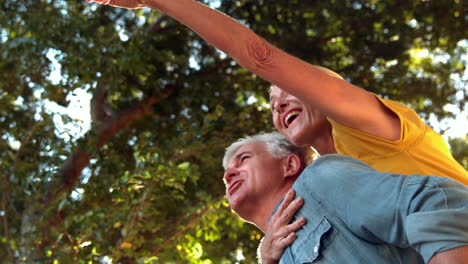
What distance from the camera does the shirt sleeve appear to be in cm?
143

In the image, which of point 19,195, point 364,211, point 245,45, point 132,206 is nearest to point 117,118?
point 19,195

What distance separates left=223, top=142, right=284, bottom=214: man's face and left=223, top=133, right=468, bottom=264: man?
0.45 metres

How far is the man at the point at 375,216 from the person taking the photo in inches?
56.2

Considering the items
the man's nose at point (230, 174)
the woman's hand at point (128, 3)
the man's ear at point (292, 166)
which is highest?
the woman's hand at point (128, 3)

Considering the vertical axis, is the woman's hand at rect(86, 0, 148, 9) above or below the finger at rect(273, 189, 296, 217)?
above

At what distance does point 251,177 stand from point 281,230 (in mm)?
570

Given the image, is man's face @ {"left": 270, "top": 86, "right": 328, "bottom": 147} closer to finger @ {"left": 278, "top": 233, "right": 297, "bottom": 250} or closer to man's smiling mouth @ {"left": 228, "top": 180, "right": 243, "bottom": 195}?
man's smiling mouth @ {"left": 228, "top": 180, "right": 243, "bottom": 195}

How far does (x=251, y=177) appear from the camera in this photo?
2434 mm

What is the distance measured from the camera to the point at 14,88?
18.9 ft

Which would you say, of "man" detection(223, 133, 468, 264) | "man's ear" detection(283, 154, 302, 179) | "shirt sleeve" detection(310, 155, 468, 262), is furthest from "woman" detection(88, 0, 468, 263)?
"man's ear" detection(283, 154, 302, 179)

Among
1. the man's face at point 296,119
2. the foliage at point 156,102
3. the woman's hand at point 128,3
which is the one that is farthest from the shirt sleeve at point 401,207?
the foliage at point 156,102

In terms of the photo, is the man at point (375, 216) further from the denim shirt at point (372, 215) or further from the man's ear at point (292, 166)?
the man's ear at point (292, 166)

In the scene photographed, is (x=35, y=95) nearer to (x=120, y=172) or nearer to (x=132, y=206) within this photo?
(x=120, y=172)

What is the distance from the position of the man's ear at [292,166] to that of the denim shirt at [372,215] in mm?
594
